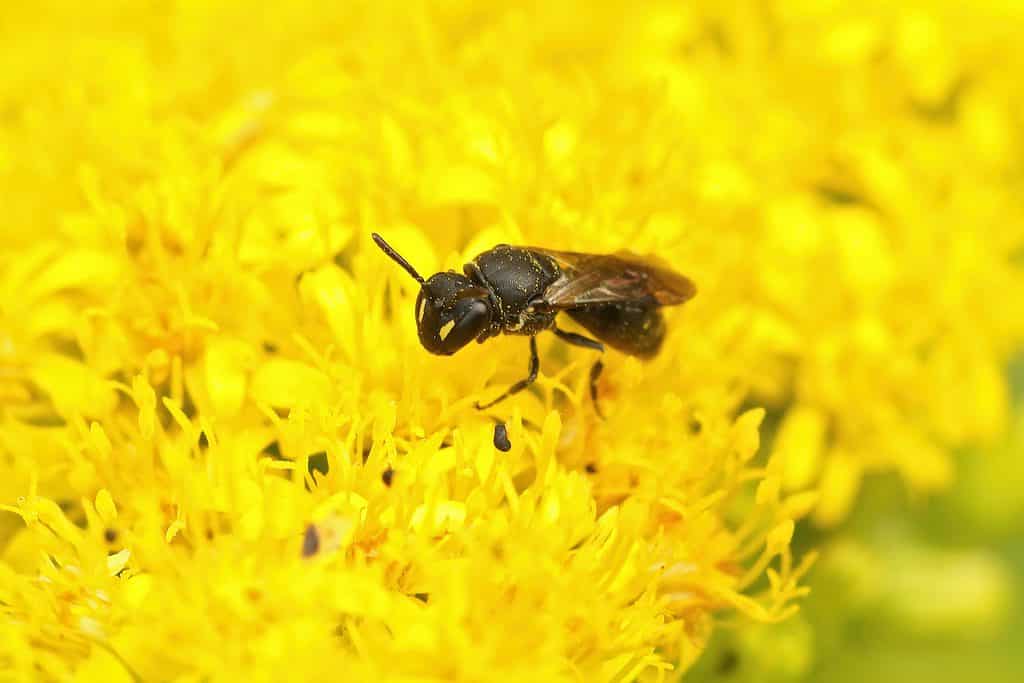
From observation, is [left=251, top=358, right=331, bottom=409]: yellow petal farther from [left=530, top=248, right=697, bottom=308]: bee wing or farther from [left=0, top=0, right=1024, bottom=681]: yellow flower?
[left=530, top=248, right=697, bottom=308]: bee wing

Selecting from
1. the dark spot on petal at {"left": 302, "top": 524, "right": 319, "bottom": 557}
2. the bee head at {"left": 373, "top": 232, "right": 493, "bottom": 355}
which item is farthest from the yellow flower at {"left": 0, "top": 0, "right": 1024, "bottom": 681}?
the bee head at {"left": 373, "top": 232, "right": 493, "bottom": 355}

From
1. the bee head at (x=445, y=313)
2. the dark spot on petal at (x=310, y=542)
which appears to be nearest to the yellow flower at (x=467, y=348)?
the dark spot on petal at (x=310, y=542)

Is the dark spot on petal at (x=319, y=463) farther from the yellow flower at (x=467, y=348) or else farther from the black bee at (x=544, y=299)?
the black bee at (x=544, y=299)

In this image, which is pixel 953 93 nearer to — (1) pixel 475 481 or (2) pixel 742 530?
(2) pixel 742 530

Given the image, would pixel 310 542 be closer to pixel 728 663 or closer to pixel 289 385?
pixel 289 385

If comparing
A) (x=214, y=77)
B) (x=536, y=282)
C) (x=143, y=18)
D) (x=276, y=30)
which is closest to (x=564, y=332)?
(x=536, y=282)
